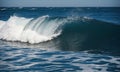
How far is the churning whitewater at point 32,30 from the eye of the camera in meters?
10.8

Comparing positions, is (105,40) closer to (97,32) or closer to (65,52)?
(97,32)

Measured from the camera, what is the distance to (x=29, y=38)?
35.7ft

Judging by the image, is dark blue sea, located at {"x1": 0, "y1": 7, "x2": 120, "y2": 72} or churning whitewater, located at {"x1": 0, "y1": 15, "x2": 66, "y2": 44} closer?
dark blue sea, located at {"x1": 0, "y1": 7, "x2": 120, "y2": 72}

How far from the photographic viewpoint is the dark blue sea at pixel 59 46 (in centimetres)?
695

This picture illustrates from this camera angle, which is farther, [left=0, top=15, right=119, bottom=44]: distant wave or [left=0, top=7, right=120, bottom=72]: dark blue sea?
[left=0, top=15, right=119, bottom=44]: distant wave

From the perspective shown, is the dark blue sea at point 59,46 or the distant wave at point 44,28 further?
the distant wave at point 44,28

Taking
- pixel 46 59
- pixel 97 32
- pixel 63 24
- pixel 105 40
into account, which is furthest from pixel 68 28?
pixel 46 59

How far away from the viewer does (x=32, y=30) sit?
1155cm

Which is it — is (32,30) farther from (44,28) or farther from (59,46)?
(59,46)

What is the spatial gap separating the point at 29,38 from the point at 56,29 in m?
1.08

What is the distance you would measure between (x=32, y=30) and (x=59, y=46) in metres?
2.47

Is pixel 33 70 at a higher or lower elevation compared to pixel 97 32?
lower

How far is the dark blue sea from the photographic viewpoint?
6945mm

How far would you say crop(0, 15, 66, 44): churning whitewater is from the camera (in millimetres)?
10828
